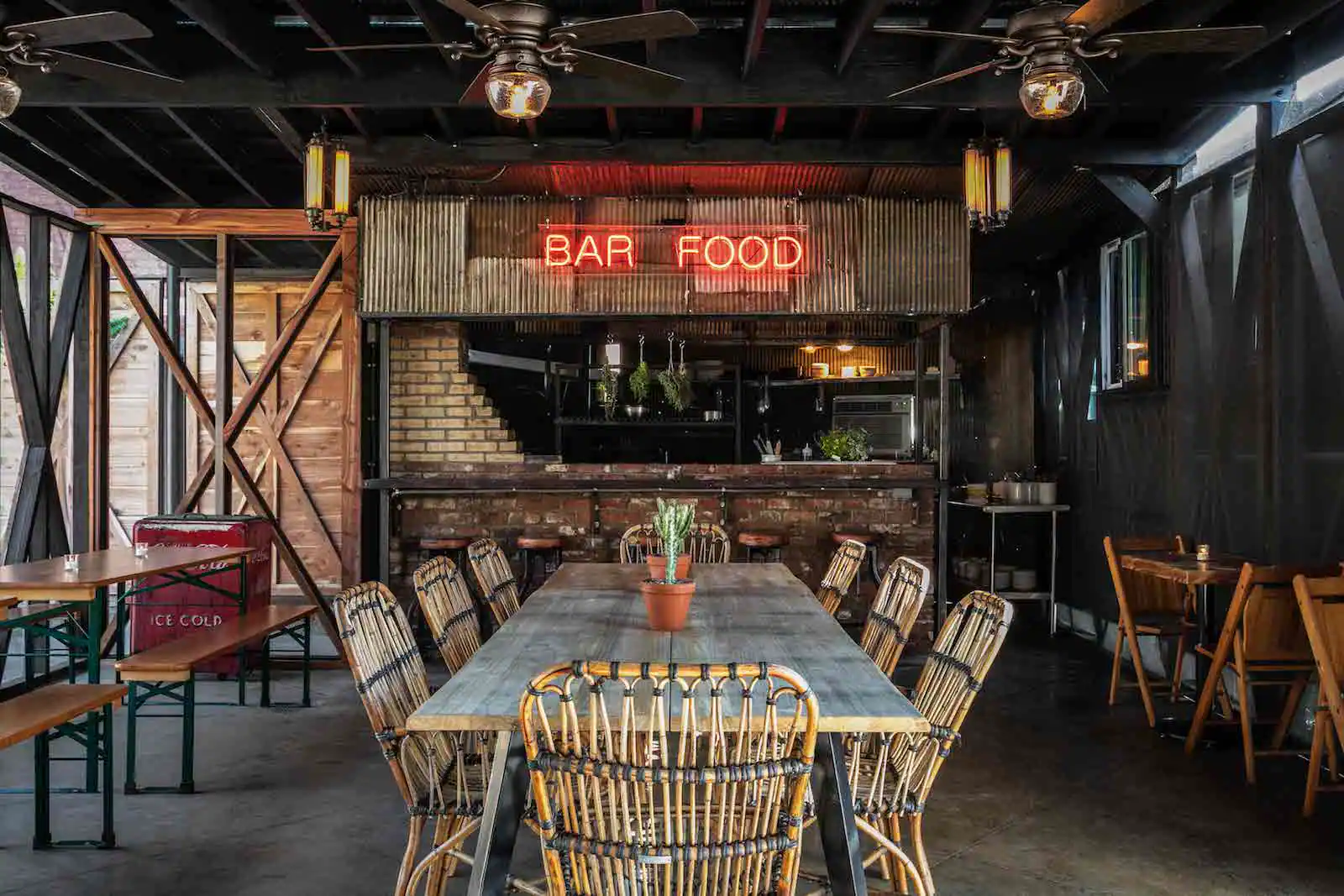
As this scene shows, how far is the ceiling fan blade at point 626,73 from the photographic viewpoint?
386 cm

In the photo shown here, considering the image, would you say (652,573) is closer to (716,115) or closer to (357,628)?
(357,628)

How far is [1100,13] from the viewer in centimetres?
327

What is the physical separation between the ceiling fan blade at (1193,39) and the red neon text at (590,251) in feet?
11.9

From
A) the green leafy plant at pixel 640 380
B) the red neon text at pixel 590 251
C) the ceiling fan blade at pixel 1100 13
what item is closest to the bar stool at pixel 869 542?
the red neon text at pixel 590 251

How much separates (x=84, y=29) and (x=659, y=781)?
3384mm

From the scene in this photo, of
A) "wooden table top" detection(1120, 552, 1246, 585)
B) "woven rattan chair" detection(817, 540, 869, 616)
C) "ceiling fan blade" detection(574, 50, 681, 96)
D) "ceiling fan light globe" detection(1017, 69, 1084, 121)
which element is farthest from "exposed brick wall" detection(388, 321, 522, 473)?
"ceiling fan light globe" detection(1017, 69, 1084, 121)

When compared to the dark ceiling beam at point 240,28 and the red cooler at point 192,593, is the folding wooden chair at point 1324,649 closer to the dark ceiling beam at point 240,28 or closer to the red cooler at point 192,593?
the dark ceiling beam at point 240,28

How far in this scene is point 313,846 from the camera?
355cm

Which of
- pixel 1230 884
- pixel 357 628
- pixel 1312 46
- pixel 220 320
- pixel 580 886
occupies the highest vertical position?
pixel 1312 46

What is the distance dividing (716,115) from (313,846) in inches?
180

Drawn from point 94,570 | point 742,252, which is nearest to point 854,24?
point 742,252

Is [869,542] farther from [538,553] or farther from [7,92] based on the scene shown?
[7,92]

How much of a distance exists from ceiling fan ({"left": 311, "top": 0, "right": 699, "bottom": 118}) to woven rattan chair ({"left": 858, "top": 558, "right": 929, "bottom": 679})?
84.7 inches

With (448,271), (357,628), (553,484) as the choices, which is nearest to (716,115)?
(448,271)
